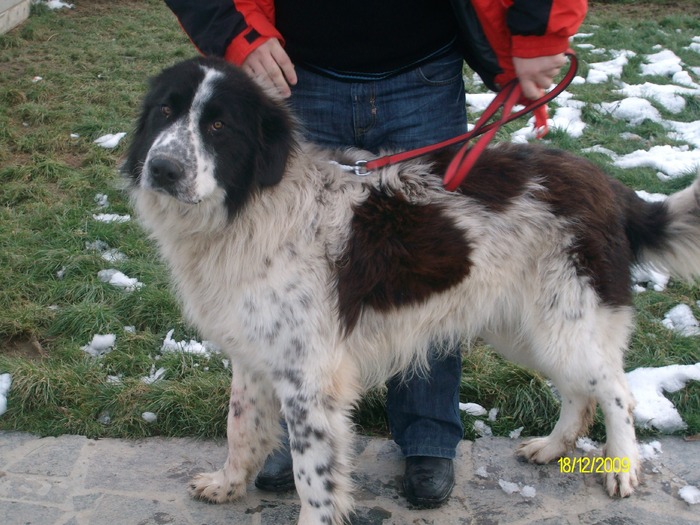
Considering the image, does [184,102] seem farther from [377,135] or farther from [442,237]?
[442,237]

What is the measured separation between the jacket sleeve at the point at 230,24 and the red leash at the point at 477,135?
598mm

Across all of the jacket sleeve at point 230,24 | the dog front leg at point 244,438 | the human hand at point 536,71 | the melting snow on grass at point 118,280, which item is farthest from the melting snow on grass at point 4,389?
the human hand at point 536,71

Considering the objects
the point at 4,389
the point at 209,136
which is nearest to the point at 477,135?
the point at 209,136

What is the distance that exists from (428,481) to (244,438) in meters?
0.77

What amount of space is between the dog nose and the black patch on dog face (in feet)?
2.13

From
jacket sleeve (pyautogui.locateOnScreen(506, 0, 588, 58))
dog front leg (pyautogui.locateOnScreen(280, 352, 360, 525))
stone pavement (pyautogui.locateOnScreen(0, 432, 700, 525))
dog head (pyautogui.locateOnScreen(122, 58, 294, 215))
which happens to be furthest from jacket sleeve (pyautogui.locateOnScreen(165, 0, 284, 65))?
stone pavement (pyautogui.locateOnScreen(0, 432, 700, 525))

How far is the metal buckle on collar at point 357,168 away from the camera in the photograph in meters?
2.79

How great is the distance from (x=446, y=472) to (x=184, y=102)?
→ 1.83 meters

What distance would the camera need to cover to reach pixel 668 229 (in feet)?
9.67

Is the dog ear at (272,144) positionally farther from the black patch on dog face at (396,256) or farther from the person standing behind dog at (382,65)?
the black patch on dog face at (396,256)

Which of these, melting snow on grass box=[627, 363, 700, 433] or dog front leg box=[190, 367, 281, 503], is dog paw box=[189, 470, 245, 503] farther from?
melting snow on grass box=[627, 363, 700, 433]

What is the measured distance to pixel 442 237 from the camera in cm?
270

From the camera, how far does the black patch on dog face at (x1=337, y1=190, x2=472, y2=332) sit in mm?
2658

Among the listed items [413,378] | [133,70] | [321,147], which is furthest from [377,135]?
[133,70]
